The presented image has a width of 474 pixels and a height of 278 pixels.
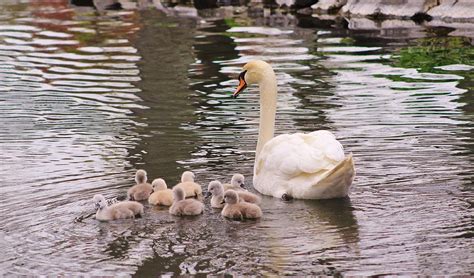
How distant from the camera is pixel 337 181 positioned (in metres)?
11.5

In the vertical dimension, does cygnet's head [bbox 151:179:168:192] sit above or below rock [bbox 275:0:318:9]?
above

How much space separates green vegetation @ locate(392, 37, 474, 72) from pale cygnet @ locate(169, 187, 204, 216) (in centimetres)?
1003

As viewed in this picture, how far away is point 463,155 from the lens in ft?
43.1

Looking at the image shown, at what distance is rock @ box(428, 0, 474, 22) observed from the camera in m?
27.3

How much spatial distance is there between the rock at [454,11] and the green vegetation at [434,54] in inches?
120

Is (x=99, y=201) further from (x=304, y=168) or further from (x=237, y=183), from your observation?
(x=304, y=168)

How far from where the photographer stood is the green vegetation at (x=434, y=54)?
69.3ft

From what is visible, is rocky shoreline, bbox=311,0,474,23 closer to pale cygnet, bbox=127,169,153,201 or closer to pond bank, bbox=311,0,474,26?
pond bank, bbox=311,0,474,26

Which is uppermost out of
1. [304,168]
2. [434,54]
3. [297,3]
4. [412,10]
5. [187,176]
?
[304,168]

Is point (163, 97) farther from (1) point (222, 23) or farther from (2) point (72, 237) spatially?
(1) point (222, 23)

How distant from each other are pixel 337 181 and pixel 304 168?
1.26 feet

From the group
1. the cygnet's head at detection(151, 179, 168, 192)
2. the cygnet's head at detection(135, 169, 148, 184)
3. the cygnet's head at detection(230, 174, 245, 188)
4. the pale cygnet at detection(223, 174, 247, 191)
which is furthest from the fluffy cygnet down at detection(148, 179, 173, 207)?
the cygnet's head at detection(230, 174, 245, 188)

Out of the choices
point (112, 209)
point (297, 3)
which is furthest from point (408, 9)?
point (112, 209)

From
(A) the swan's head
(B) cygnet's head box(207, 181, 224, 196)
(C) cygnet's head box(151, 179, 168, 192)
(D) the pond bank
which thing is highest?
(A) the swan's head
